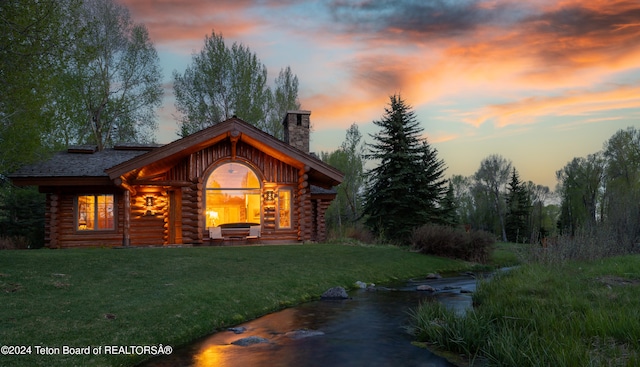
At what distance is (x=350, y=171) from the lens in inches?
1871

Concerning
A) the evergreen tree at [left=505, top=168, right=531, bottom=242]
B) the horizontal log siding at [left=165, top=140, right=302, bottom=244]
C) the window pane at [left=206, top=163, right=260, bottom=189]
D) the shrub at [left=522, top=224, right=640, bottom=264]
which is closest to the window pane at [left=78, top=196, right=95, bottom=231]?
the horizontal log siding at [left=165, top=140, right=302, bottom=244]

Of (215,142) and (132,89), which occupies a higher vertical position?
(132,89)

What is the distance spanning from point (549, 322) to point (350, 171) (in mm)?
40137

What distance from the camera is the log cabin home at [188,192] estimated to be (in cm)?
2095

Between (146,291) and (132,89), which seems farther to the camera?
(132,89)

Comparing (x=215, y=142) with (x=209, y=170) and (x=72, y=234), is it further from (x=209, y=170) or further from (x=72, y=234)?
(x=72, y=234)

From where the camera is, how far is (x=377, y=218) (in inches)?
1266

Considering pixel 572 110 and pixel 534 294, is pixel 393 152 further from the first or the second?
pixel 534 294

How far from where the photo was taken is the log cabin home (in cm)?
2095

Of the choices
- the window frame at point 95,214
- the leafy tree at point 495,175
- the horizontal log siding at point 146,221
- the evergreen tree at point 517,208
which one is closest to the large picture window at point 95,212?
the window frame at point 95,214

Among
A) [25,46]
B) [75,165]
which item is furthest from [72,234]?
[25,46]

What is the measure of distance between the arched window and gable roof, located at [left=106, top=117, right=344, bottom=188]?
1418 mm

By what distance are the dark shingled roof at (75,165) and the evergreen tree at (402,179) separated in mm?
15980

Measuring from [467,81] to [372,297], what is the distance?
557 inches
